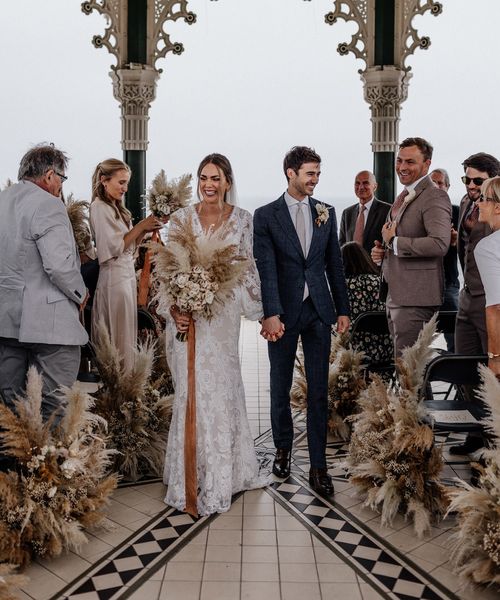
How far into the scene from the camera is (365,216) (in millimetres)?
5957

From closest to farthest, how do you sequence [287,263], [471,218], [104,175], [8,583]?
[8,583] < [287,263] < [471,218] < [104,175]

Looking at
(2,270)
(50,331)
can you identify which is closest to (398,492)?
(50,331)

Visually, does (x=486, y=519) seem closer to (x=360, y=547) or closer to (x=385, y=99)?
(x=360, y=547)

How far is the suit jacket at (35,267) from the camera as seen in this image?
3.64m

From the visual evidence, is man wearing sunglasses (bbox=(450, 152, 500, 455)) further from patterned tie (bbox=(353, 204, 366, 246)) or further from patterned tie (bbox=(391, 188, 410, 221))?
patterned tie (bbox=(353, 204, 366, 246))

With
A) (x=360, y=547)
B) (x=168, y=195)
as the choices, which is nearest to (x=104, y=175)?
(x=168, y=195)

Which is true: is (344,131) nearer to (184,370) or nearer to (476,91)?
(476,91)

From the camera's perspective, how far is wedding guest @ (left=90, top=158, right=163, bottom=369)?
4734 millimetres

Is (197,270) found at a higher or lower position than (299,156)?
lower

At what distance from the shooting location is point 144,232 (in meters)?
4.88

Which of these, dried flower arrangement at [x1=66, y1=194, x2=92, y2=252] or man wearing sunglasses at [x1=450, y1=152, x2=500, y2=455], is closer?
man wearing sunglasses at [x1=450, y1=152, x2=500, y2=455]

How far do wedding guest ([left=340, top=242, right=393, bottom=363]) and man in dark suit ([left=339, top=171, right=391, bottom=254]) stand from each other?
0.84 meters

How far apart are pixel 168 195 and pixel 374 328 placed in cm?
168

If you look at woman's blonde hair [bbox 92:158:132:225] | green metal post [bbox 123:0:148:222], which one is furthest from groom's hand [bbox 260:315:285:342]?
green metal post [bbox 123:0:148:222]
